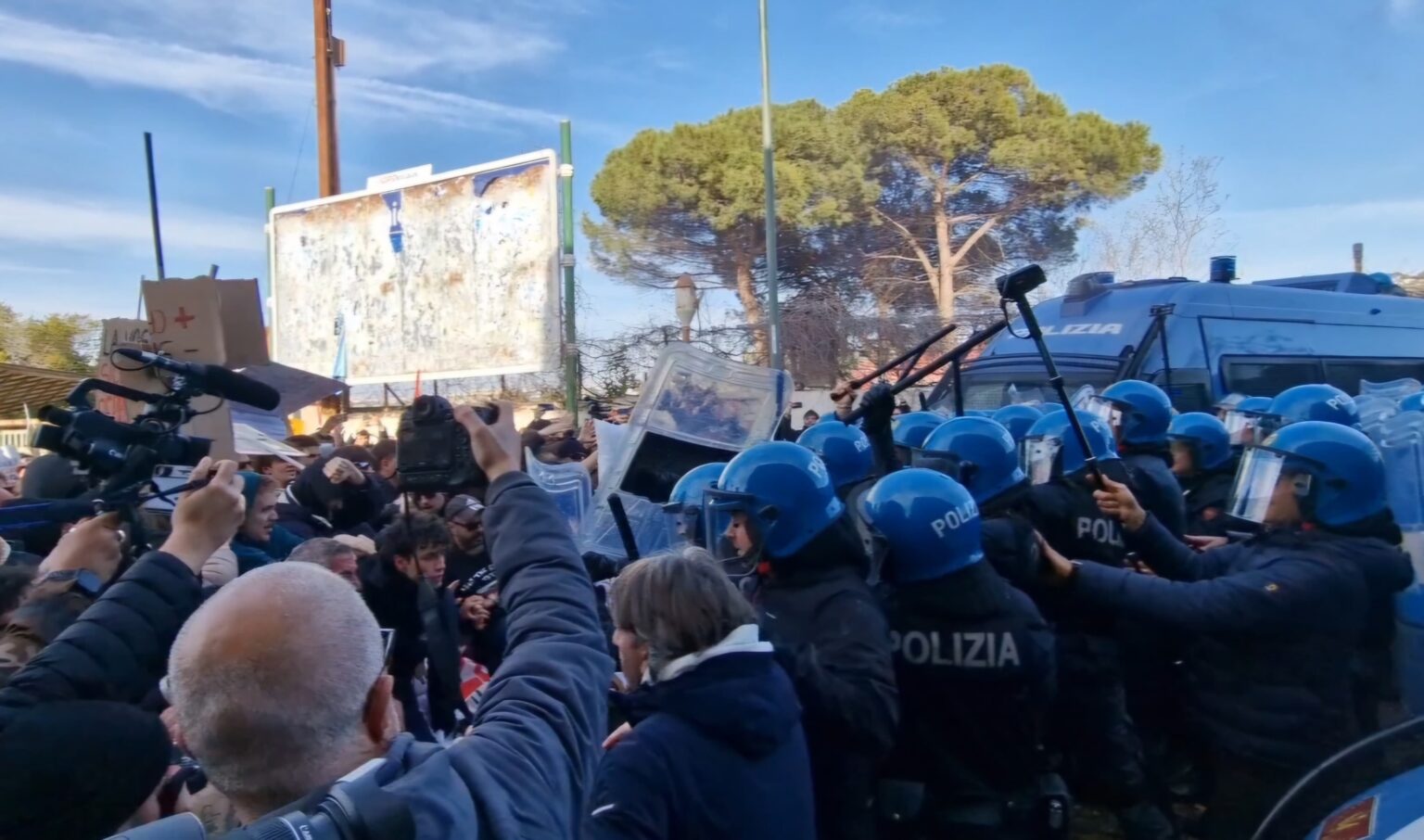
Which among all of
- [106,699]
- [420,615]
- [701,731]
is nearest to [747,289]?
[420,615]

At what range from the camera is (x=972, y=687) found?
2.70 meters

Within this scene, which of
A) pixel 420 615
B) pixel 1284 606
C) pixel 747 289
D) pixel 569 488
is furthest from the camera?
pixel 747 289

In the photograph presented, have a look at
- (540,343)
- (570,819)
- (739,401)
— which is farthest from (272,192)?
(570,819)

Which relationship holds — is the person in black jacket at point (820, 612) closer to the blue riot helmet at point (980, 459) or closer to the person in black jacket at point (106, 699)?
the blue riot helmet at point (980, 459)

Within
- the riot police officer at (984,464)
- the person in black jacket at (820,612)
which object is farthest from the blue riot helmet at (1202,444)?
the person in black jacket at (820,612)

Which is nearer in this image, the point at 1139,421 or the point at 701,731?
the point at 701,731

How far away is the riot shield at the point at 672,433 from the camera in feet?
14.1

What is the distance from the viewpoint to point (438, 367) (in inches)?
675

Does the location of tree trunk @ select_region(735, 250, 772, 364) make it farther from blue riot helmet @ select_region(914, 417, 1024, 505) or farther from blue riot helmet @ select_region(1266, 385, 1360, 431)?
blue riot helmet @ select_region(914, 417, 1024, 505)

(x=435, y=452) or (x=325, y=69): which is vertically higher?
(x=325, y=69)

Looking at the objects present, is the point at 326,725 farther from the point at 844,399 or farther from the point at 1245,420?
the point at 1245,420

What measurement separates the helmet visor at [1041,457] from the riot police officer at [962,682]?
123 centimetres

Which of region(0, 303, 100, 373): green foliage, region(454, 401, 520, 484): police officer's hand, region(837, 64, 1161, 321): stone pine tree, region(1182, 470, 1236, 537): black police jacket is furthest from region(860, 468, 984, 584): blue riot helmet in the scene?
region(0, 303, 100, 373): green foliage

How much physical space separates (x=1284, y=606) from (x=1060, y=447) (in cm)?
119
